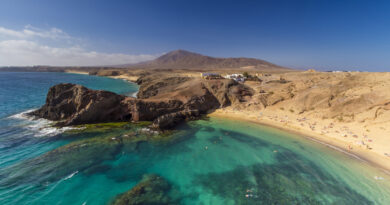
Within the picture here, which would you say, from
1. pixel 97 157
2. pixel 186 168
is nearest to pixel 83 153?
pixel 97 157

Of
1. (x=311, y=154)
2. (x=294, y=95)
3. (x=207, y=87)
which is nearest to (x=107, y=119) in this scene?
(x=207, y=87)

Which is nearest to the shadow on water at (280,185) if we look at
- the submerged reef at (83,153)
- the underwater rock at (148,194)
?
the underwater rock at (148,194)

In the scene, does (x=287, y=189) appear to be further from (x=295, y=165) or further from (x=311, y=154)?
(x=311, y=154)

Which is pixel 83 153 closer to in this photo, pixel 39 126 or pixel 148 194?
pixel 148 194

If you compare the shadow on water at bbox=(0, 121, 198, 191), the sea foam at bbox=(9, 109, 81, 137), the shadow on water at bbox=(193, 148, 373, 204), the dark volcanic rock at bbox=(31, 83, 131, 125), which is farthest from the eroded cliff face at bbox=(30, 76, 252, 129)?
the shadow on water at bbox=(193, 148, 373, 204)

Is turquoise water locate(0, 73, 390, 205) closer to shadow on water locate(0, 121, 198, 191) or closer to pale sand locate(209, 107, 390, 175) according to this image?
shadow on water locate(0, 121, 198, 191)

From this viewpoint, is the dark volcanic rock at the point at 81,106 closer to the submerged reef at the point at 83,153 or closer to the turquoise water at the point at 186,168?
the submerged reef at the point at 83,153
